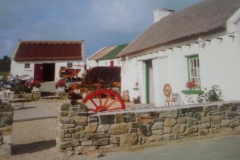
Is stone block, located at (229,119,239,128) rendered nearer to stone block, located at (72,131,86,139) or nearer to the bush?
the bush

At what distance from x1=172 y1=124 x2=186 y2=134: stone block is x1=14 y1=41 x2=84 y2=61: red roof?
86.4 ft

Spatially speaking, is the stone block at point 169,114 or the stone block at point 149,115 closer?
the stone block at point 149,115

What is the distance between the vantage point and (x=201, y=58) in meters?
9.59

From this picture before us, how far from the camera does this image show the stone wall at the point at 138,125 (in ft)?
18.8

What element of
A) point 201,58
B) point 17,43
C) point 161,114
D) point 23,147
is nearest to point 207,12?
point 201,58

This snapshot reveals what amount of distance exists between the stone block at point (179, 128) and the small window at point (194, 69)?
4.06 m

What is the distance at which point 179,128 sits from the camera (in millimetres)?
6508

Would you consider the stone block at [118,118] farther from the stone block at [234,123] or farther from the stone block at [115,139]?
the stone block at [234,123]

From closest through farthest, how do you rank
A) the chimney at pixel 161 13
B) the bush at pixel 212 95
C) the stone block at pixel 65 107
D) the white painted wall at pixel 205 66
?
the stone block at pixel 65 107 < the white painted wall at pixel 205 66 < the bush at pixel 212 95 < the chimney at pixel 161 13

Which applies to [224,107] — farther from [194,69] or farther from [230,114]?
[194,69]

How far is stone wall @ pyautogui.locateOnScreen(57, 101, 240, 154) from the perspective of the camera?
18.8ft

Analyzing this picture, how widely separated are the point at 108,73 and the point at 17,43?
18.3 metres

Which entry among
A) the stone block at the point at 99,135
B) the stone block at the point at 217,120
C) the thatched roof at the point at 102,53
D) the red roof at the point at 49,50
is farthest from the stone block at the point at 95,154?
the thatched roof at the point at 102,53

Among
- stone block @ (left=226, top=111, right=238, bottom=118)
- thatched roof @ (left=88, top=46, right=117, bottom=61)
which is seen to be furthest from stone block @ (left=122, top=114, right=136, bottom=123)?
thatched roof @ (left=88, top=46, right=117, bottom=61)
